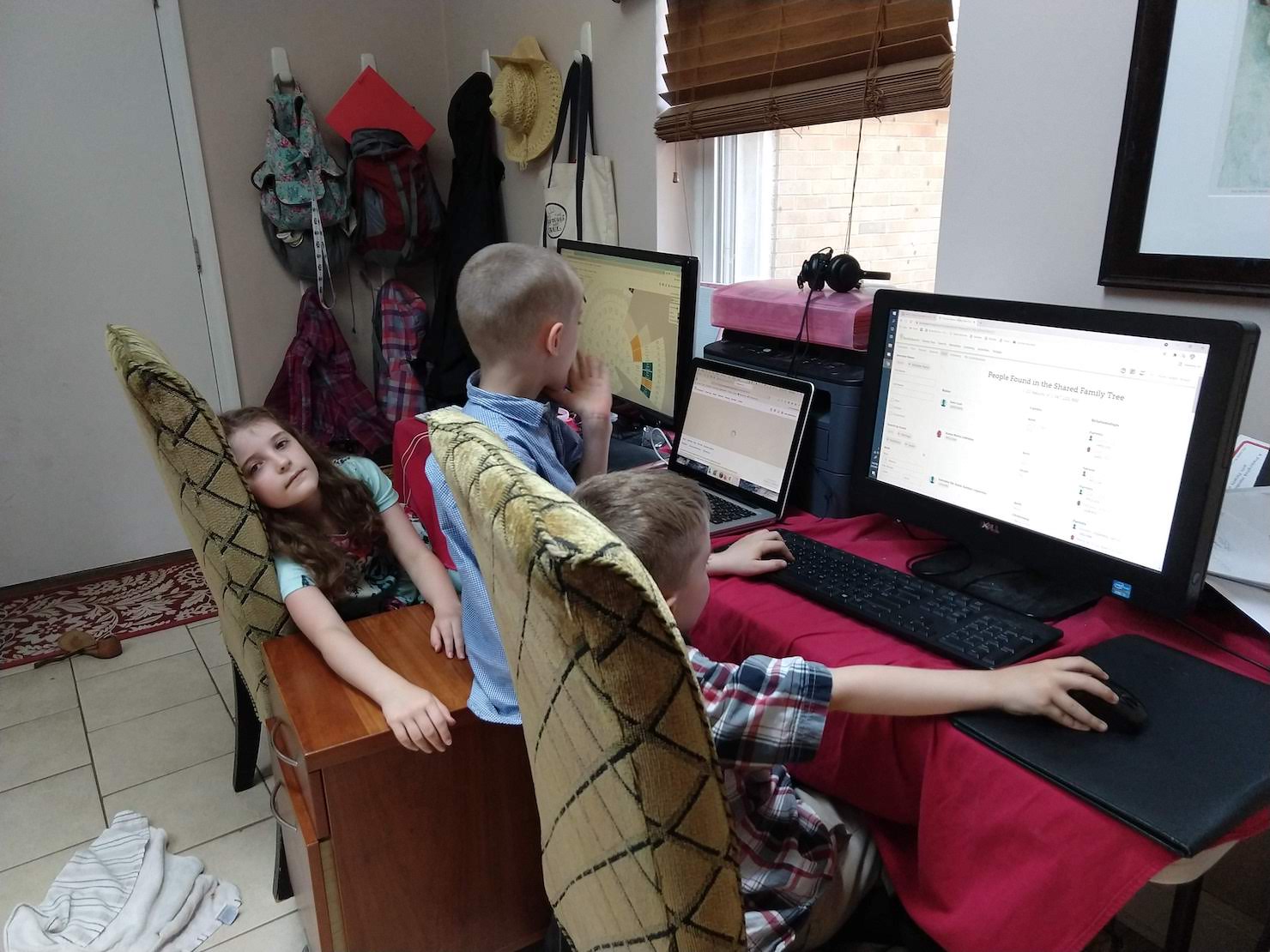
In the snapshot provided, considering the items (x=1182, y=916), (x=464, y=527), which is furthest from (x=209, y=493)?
(x=1182, y=916)

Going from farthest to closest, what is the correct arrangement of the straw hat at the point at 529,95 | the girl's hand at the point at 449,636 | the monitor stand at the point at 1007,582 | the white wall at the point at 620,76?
1. the straw hat at the point at 529,95
2. the white wall at the point at 620,76
3. the girl's hand at the point at 449,636
4. the monitor stand at the point at 1007,582

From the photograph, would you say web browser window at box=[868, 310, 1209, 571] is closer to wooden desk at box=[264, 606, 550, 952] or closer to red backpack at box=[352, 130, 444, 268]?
wooden desk at box=[264, 606, 550, 952]

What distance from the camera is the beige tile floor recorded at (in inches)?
65.7

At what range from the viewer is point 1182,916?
1078mm

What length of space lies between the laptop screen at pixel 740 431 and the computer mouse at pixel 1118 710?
66 centimetres

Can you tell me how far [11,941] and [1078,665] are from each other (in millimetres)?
1752

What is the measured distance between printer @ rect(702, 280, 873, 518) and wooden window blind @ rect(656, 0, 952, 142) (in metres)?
Answer: 0.36

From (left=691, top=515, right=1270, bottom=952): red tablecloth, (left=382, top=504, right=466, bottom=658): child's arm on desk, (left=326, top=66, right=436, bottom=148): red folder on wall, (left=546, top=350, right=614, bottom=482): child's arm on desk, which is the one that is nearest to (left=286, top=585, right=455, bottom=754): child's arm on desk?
(left=382, top=504, right=466, bottom=658): child's arm on desk

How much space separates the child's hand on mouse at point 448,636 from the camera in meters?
1.31

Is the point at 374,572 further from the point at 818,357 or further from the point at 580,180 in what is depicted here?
the point at 580,180

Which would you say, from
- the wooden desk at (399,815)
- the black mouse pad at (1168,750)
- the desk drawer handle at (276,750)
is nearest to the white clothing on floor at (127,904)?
the wooden desk at (399,815)

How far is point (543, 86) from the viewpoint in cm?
253

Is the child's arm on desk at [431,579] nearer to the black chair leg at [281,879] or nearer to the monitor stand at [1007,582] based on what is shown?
the black chair leg at [281,879]

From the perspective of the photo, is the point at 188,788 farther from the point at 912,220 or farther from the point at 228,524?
the point at 912,220
